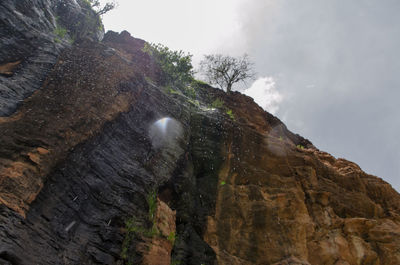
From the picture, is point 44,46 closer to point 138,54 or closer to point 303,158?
point 138,54

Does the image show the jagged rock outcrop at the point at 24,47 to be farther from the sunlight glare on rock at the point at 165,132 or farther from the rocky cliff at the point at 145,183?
the sunlight glare on rock at the point at 165,132

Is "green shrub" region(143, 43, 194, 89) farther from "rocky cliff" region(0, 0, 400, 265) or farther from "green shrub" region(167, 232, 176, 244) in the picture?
Result: "green shrub" region(167, 232, 176, 244)

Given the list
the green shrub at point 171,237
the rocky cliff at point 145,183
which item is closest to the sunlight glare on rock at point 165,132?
the rocky cliff at point 145,183

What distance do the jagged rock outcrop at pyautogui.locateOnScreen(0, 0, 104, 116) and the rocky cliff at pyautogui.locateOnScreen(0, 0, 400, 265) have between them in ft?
0.17

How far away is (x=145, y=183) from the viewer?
7.97 meters

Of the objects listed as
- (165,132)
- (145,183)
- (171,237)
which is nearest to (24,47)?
(165,132)

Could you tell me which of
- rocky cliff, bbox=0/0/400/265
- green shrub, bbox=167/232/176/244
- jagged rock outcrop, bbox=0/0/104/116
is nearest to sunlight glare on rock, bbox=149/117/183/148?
rocky cliff, bbox=0/0/400/265

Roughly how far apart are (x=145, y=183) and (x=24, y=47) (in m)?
6.84

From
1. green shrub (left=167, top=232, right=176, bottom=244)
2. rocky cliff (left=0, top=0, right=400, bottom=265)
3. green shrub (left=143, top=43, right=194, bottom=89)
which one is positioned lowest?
green shrub (left=167, top=232, right=176, bottom=244)

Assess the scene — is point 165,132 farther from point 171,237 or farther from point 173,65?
point 173,65

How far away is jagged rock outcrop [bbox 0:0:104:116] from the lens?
7.96 meters

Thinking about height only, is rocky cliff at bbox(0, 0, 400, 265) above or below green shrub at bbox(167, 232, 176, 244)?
above

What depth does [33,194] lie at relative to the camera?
5.43 meters

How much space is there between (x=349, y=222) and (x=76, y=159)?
9.82m
